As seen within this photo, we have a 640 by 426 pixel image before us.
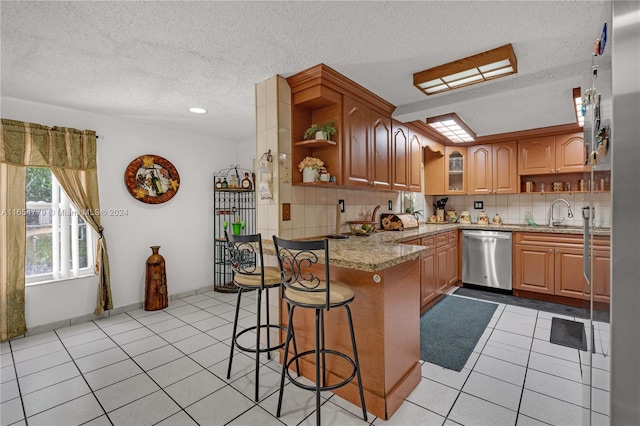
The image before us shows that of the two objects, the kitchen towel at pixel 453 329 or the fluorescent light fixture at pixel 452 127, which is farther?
the fluorescent light fixture at pixel 452 127

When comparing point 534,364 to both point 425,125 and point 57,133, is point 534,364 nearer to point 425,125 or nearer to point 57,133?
point 425,125

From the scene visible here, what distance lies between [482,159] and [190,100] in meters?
4.28

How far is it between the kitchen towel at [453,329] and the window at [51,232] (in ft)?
12.6

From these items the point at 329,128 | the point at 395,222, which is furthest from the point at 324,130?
the point at 395,222

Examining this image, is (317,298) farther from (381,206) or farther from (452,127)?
(452,127)

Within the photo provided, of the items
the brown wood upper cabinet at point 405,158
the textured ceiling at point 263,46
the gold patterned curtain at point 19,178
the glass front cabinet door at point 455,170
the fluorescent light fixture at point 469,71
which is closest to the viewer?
the textured ceiling at point 263,46

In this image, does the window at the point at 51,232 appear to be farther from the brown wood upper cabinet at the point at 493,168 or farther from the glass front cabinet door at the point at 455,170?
the brown wood upper cabinet at the point at 493,168

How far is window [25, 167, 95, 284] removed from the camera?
3.03 m

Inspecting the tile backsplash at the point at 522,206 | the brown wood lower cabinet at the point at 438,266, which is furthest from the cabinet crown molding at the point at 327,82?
the tile backsplash at the point at 522,206

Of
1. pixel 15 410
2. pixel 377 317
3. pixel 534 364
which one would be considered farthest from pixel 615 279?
pixel 15 410

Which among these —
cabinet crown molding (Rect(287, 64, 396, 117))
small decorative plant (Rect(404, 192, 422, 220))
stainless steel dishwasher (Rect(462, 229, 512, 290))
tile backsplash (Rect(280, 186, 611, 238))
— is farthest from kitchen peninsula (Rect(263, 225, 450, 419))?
stainless steel dishwasher (Rect(462, 229, 512, 290))

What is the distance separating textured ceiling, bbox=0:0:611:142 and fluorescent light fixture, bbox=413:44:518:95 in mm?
66

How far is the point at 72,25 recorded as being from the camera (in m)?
1.72

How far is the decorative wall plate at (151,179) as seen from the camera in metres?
3.66
